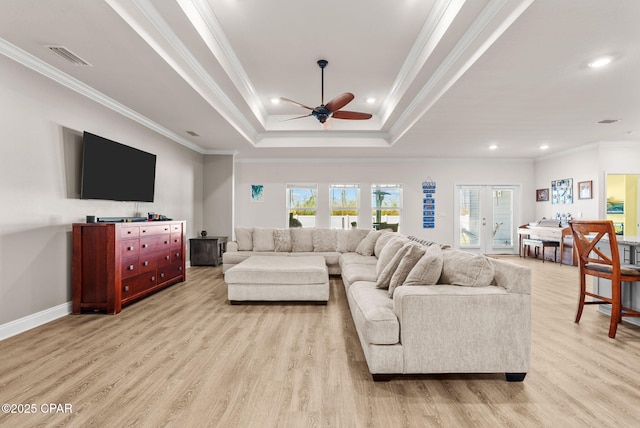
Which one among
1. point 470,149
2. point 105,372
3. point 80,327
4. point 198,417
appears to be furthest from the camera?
point 470,149

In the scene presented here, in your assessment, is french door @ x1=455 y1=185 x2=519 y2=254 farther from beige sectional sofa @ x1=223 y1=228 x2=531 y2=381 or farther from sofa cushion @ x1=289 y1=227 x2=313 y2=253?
beige sectional sofa @ x1=223 y1=228 x2=531 y2=381

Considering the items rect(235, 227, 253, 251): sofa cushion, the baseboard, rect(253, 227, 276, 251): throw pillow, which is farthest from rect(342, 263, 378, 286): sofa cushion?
the baseboard

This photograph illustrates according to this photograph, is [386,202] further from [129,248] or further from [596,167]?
[129,248]

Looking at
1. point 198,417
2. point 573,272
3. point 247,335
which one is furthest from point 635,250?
point 198,417

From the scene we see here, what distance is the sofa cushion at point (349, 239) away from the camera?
18.7 ft

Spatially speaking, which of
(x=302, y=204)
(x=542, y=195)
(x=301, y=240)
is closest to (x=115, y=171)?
(x=301, y=240)

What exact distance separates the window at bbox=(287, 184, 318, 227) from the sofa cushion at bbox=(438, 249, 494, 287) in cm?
623

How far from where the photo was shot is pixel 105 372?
2203 millimetres

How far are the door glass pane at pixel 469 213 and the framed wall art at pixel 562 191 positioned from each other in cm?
167

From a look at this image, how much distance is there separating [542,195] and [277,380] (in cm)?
877

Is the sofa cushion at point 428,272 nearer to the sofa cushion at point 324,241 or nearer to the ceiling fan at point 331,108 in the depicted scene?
the ceiling fan at point 331,108

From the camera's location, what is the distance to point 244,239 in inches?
227

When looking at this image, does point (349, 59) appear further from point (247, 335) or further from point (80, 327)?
point (80, 327)

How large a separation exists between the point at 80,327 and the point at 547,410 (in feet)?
12.8
